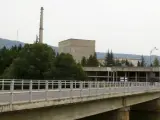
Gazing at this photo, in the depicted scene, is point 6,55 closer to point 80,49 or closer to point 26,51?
point 26,51

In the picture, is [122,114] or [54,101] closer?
[54,101]

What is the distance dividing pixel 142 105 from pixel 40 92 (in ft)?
139

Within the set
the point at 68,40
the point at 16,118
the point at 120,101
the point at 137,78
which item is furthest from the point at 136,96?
the point at 68,40

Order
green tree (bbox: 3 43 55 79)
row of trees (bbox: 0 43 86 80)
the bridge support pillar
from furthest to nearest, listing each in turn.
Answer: row of trees (bbox: 0 43 86 80) → green tree (bbox: 3 43 55 79) → the bridge support pillar

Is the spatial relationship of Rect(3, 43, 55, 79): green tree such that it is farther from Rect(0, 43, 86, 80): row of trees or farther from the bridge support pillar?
the bridge support pillar

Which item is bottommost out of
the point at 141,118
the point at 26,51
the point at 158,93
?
the point at 141,118

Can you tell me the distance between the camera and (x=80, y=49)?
7761 inches

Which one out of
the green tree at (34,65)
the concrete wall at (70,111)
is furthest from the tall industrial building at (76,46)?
the concrete wall at (70,111)

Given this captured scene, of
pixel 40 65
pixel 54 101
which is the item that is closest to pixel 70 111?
pixel 54 101

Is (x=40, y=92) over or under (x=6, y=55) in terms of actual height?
under

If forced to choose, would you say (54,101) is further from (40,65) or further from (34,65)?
(40,65)

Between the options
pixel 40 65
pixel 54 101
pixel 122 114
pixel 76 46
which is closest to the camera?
pixel 54 101

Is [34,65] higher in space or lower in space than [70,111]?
higher

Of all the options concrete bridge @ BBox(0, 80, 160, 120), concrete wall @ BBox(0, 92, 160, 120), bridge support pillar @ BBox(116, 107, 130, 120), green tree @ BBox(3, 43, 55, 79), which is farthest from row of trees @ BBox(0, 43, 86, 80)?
concrete bridge @ BBox(0, 80, 160, 120)
